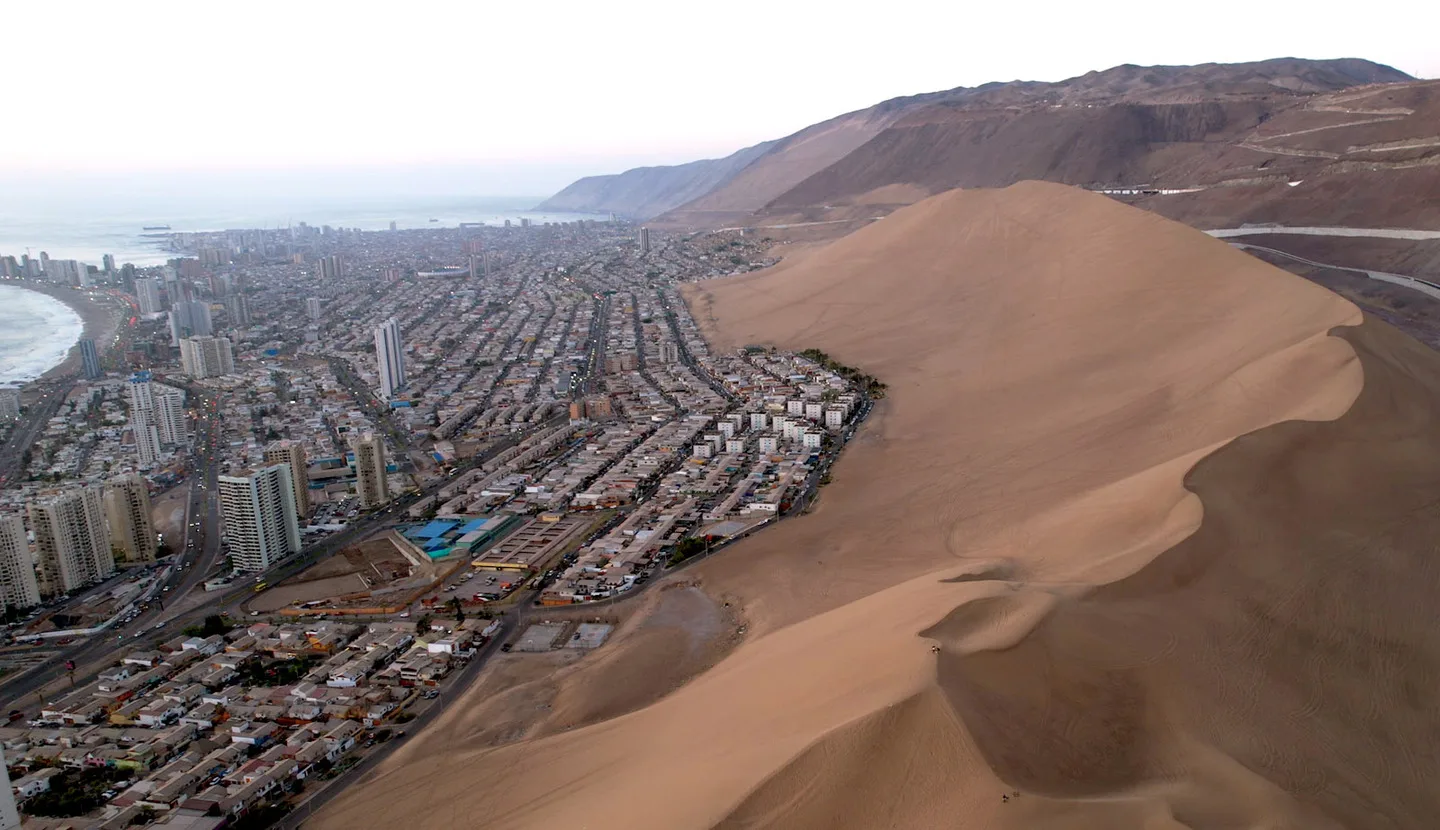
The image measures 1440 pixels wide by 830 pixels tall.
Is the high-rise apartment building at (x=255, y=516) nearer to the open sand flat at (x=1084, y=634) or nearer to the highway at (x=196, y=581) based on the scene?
the highway at (x=196, y=581)

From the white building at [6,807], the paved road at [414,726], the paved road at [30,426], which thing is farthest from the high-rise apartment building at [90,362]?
the white building at [6,807]

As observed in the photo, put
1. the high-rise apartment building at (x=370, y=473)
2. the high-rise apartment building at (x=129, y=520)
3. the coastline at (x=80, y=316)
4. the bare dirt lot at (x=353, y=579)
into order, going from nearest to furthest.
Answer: the bare dirt lot at (x=353, y=579)
the high-rise apartment building at (x=129, y=520)
the high-rise apartment building at (x=370, y=473)
the coastline at (x=80, y=316)

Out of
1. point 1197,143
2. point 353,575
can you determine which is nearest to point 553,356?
point 353,575

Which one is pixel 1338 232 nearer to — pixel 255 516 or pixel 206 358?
pixel 255 516

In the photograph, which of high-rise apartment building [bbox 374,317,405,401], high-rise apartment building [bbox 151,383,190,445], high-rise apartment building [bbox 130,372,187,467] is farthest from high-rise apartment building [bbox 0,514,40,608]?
high-rise apartment building [bbox 374,317,405,401]

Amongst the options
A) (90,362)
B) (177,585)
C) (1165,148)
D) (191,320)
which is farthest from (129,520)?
(1165,148)
